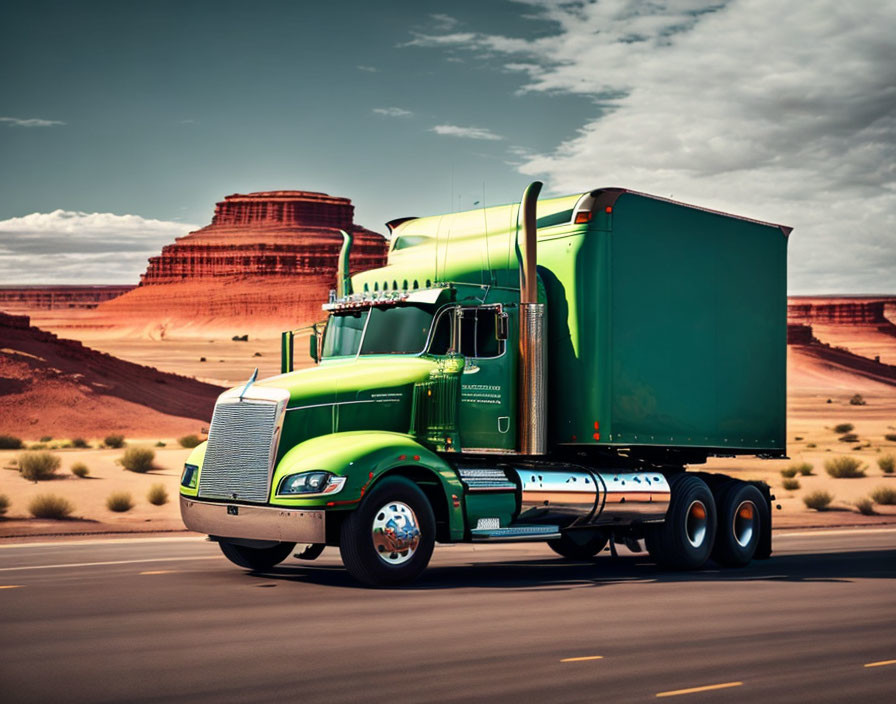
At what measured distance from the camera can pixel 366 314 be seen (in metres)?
15.5

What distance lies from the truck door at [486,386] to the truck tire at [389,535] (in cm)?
149

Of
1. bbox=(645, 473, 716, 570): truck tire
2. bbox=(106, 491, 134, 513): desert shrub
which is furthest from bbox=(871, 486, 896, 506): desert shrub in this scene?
bbox=(106, 491, 134, 513): desert shrub

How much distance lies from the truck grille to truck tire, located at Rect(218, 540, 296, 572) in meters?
1.37

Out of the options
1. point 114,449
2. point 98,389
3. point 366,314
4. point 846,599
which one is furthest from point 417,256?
point 98,389

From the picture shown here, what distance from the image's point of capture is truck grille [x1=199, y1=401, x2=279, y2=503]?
13.4m

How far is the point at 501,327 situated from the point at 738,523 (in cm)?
505

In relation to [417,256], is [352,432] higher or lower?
lower

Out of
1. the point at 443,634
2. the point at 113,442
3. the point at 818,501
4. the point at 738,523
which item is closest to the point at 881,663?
the point at 443,634

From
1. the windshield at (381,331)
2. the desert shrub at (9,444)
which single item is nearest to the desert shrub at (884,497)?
the windshield at (381,331)

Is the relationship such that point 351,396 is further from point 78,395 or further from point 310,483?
point 78,395

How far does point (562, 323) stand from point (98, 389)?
1863 inches

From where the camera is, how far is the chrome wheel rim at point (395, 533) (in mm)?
13055

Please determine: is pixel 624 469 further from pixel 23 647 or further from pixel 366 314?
pixel 23 647

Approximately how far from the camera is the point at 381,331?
15.2 m
